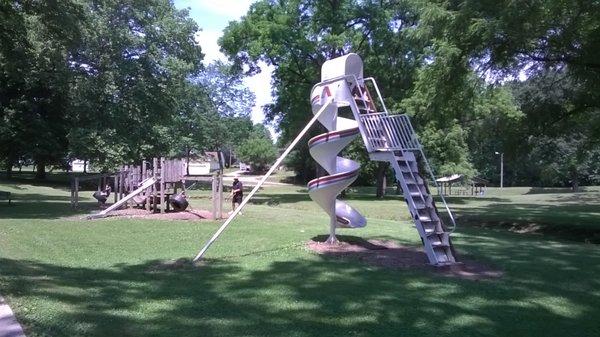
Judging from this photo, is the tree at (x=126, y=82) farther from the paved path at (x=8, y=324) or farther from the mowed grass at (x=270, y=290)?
the paved path at (x=8, y=324)

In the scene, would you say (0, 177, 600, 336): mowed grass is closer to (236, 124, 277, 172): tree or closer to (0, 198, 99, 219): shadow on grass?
(0, 198, 99, 219): shadow on grass

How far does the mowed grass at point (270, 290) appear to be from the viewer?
6.30 meters

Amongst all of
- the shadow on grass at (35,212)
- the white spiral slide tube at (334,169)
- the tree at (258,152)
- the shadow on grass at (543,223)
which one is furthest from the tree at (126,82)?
the tree at (258,152)

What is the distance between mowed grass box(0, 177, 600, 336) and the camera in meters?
6.30

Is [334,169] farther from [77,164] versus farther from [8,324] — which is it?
[77,164]

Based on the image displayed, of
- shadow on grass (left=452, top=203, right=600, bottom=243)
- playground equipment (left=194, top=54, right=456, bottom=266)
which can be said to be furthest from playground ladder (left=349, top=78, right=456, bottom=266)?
shadow on grass (left=452, top=203, right=600, bottom=243)

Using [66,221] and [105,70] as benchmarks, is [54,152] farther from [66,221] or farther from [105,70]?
[66,221]

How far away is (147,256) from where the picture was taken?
36.4 ft

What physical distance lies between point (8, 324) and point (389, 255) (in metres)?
7.38

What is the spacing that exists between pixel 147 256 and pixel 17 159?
40199 millimetres

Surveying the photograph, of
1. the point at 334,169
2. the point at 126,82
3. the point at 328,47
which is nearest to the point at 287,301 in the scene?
the point at 334,169

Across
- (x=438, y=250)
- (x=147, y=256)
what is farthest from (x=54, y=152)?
(x=438, y=250)

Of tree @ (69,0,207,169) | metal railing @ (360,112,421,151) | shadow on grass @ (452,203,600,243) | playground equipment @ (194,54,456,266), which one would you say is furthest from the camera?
tree @ (69,0,207,169)

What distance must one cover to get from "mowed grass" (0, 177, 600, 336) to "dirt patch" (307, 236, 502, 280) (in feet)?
1.12
